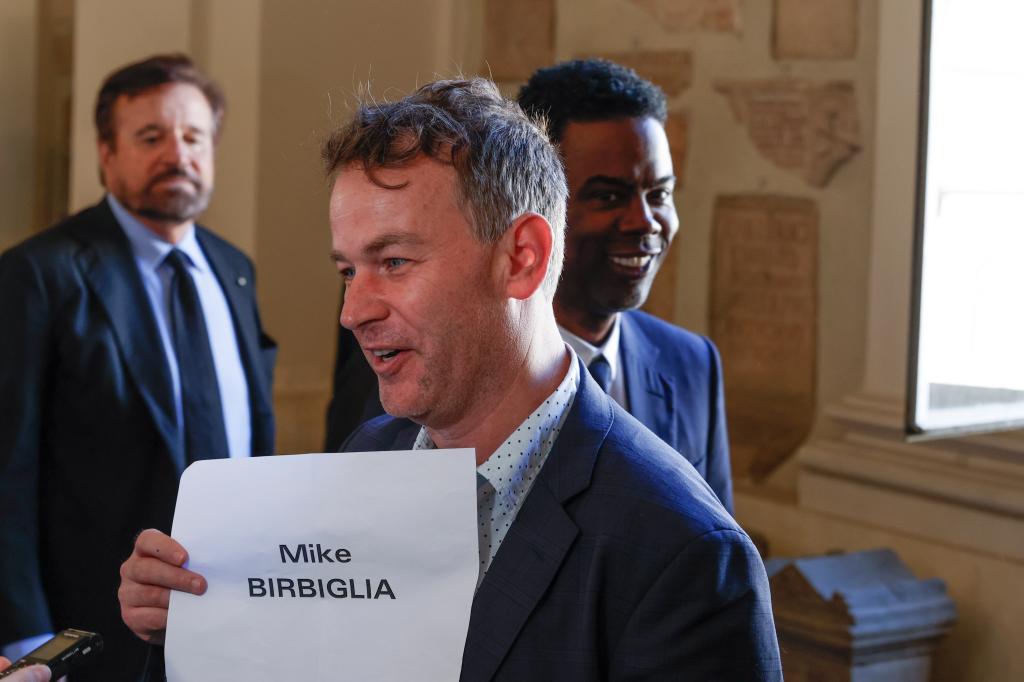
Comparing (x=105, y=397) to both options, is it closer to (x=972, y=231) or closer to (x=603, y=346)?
(x=603, y=346)

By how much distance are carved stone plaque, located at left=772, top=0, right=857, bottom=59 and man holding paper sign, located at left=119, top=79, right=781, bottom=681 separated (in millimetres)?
2422

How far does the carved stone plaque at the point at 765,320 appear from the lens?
3.89m

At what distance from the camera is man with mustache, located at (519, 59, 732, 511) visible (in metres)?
2.23

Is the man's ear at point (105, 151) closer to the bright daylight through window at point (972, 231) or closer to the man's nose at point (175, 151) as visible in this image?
the man's nose at point (175, 151)

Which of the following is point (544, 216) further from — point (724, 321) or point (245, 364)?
point (724, 321)

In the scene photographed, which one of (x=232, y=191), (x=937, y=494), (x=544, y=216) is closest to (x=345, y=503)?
(x=544, y=216)

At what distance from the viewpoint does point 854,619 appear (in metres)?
3.05

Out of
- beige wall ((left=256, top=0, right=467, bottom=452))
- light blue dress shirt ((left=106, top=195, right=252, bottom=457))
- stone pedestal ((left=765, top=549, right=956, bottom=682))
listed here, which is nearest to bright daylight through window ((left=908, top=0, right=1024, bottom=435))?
stone pedestal ((left=765, top=549, right=956, bottom=682))

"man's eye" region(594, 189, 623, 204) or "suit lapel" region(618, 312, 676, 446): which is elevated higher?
"man's eye" region(594, 189, 623, 204)

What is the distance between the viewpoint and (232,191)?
16.1 ft

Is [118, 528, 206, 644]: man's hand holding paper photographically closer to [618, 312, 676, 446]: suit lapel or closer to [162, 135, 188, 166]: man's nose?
[618, 312, 676, 446]: suit lapel

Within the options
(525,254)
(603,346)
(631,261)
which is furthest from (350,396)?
(525,254)

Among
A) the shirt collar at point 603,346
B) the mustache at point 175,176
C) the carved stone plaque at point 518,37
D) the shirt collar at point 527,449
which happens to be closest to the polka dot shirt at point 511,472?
the shirt collar at point 527,449

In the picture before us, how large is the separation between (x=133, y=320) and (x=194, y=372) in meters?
0.19
